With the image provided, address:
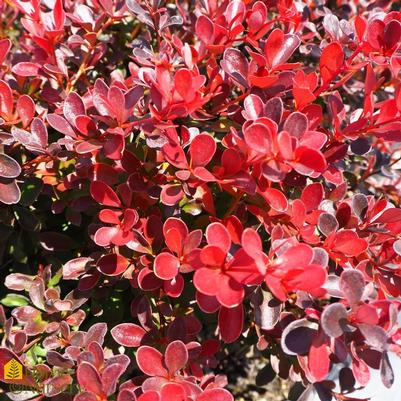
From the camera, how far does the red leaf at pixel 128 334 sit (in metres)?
1.07

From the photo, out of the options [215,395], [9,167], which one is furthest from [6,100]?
[215,395]

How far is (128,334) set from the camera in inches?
42.8

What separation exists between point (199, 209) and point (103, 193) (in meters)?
0.24

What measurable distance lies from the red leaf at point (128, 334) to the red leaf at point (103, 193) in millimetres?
270

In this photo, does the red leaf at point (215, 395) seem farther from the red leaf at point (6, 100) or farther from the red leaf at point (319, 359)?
the red leaf at point (6, 100)

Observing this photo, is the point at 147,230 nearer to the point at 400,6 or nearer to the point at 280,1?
the point at 280,1

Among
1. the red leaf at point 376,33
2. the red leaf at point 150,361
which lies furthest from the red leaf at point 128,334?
the red leaf at point 376,33

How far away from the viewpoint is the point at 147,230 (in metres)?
1.10

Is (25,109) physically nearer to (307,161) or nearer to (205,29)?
(205,29)

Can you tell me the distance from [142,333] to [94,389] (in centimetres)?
18

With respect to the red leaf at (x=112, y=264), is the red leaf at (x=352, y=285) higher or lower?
higher

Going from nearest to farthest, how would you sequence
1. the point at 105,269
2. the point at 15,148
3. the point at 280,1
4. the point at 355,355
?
the point at 355,355
the point at 105,269
the point at 15,148
the point at 280,1

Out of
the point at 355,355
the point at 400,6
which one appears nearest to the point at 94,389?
the point at 355,355

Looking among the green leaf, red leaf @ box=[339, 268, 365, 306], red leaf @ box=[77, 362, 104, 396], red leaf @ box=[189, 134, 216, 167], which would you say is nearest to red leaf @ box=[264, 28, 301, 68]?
red leaf @ box=[189, 134, 216, 167]
